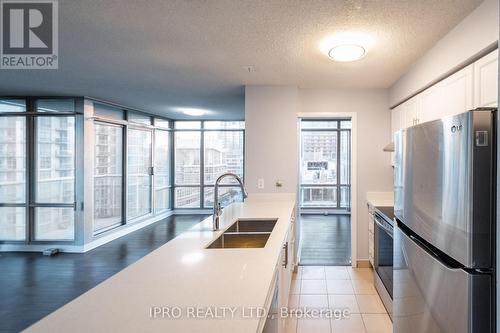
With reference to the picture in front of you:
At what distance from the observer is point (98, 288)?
120cm

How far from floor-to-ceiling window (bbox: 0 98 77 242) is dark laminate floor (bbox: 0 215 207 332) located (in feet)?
1.48

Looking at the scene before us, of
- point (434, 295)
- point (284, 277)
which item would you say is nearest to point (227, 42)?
point (284, 277)

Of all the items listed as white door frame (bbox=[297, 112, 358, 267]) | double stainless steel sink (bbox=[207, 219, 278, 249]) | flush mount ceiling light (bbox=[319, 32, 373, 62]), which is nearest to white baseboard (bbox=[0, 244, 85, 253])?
double stainless steel sink (bbox=[207, 219, 278, 249])

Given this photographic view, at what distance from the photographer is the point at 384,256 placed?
292 centimetres

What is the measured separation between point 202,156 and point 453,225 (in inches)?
264

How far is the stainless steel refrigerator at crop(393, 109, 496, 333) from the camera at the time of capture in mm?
1262

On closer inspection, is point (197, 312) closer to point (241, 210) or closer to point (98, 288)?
point (98, 288)

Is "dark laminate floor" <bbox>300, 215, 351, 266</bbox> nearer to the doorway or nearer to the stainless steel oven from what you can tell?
the doorway

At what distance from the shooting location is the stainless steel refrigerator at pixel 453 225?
126cm

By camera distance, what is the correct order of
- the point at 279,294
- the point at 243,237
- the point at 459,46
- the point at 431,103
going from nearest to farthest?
1. the point at 279,294
2. the point at 459,46
3. the point at 243,237
4. the point at 431,103

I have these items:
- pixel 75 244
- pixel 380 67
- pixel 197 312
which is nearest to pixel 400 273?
pixel 197 312

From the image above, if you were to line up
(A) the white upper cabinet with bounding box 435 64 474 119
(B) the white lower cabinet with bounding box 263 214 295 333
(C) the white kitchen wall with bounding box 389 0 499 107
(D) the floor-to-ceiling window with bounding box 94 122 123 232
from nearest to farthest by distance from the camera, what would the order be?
(B) the white lower cabinet with bounding box 263 214 295 333, (C) the white kitchen wall with bounding box 389 0 499 107, (A) the white upper cabinet with bounding box 435 64 474 119, (D) the floor-to-ceiling window with bounding box 94 122 123 232

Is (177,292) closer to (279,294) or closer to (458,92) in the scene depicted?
(279,294)

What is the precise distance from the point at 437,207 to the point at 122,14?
2.24 meters
